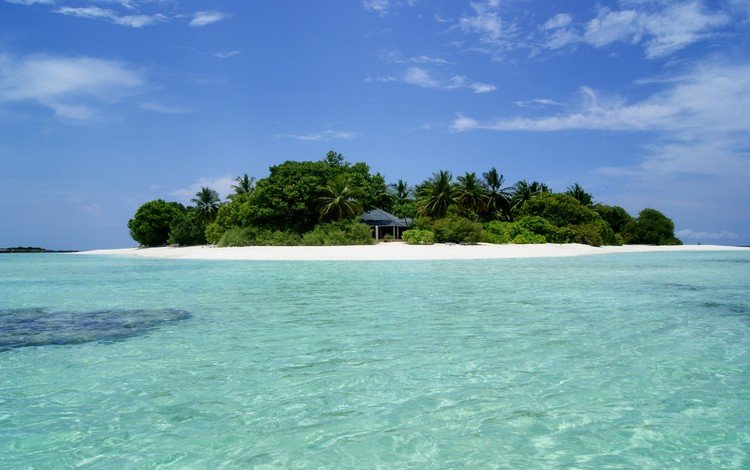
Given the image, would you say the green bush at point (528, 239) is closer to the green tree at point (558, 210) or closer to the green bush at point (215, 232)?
the green tree at point (558, 210)

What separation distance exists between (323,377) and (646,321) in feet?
21.6

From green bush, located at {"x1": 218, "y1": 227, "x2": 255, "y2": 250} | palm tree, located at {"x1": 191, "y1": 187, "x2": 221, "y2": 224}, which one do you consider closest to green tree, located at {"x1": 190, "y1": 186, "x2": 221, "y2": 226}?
palm tree, located at {"x1": 191, "y1": 187, "x2": 221, "y2": 224}

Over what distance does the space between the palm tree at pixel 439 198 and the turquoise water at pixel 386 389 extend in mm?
40394

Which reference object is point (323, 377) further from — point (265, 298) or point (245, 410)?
point (265, 298)

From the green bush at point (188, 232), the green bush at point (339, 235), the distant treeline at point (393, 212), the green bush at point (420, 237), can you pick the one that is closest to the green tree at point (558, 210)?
the distant treeline at point (393, 212)

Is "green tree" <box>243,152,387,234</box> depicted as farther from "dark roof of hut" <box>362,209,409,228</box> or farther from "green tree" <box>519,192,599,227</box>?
"green tree" <box>519,192,599,227</box>

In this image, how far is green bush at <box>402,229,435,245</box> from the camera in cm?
4550

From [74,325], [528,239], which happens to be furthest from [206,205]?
[74,325]

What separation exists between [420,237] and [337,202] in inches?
337

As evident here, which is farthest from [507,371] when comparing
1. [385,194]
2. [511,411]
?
[385,194]

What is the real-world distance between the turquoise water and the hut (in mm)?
46030

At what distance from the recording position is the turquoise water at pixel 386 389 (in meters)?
3.81

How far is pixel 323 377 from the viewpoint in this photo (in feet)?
18.7

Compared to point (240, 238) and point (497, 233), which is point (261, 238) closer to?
point (240, 238)
